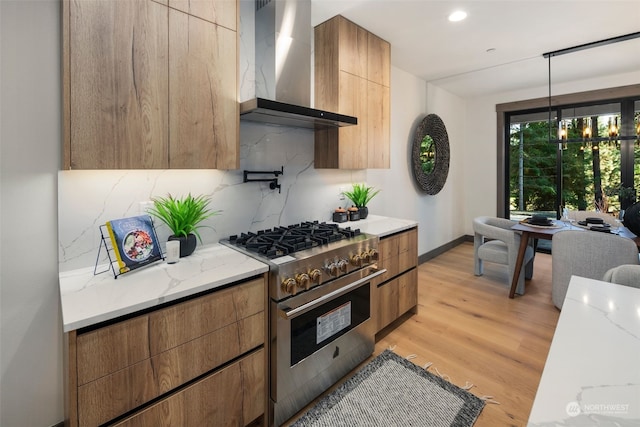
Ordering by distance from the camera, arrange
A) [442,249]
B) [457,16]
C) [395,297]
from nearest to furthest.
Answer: [457,16] < [395,297] < [442,249]

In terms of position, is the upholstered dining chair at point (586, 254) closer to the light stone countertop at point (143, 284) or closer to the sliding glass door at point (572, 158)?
the sliding glass door at point (572, 158)

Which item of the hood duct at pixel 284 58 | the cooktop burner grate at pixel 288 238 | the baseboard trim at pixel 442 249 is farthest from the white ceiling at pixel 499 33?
the baseboard trim at pixel 442 249

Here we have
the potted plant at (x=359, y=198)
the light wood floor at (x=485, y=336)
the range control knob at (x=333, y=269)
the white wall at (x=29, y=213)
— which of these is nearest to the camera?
the white wall at (x=29, y=213)

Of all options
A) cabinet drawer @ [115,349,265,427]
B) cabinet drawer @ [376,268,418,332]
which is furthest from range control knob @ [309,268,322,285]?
cabinet drawer @ [376,268,418,332]

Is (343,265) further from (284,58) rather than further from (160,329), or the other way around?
(284,58)

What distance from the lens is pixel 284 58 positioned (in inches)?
85.4

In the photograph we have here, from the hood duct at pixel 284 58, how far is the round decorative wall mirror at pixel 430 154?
2250 mm

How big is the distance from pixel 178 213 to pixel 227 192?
0.43 meters

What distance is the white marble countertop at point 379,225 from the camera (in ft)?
8.34

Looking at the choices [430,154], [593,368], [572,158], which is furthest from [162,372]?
[572,158]

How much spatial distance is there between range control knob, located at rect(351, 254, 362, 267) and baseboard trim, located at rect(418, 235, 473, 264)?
261 centimetres

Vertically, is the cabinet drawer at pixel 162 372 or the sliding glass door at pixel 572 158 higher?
the sliding glass door at pixel 572 158

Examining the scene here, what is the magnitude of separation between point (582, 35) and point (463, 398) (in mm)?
3364

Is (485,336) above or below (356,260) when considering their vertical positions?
below
